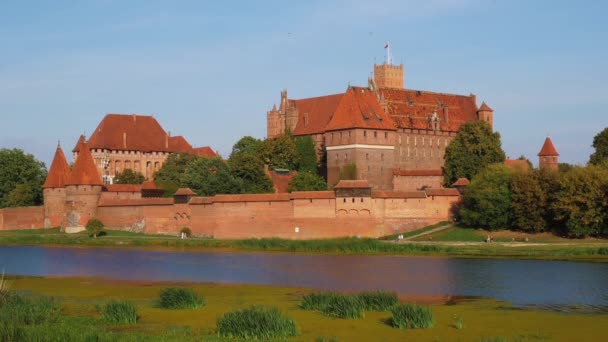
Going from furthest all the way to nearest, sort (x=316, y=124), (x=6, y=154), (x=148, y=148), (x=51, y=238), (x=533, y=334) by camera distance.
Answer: (x=148, y=148), (x=6, y=154), (x=316, y=124), (x=51, y=238), (x=533, y=334)

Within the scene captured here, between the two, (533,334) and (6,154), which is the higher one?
(6,154)

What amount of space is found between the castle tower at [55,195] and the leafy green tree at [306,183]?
14.1 metres

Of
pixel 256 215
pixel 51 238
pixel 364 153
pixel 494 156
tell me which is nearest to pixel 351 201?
pixel 256 215

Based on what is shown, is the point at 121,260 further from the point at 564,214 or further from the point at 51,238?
the point at 564,214

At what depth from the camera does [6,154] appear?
7138cm

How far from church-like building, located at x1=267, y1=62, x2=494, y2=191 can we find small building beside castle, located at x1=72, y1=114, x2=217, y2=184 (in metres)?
12.1

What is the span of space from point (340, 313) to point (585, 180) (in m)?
24.1

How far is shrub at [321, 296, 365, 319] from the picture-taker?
72.1 feet

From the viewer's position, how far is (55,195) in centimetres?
6094

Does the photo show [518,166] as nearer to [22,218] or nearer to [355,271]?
[355,271]

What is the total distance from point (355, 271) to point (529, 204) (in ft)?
43.7

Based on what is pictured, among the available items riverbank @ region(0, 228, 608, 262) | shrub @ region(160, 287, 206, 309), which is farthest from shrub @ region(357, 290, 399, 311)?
riverbank @ region(0, 228, 608, 262)

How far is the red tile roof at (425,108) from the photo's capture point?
63844 mm

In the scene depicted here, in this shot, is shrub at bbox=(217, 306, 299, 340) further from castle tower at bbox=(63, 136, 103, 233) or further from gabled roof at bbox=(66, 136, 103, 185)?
gabled roof at bbox=(66, 136, 103, 185)
